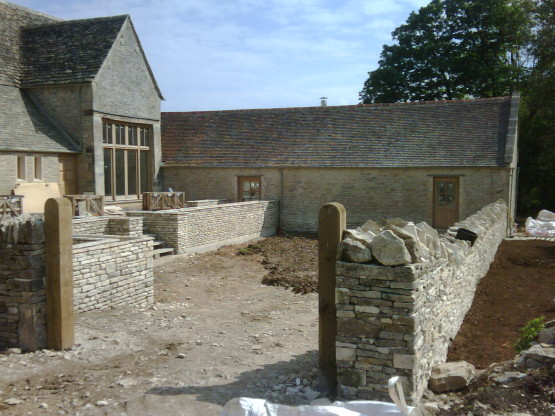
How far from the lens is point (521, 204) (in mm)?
30297

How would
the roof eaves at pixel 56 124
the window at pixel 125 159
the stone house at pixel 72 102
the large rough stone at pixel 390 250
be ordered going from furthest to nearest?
the window at pixel 125 159 < the roof eaves at pixel 56 124 < the stone house at pixel 72 102 < the large rough stone at pixel 390 250

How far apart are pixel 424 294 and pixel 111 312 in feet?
21.2

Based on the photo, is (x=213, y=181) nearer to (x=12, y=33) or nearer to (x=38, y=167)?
(x=38, y=167)

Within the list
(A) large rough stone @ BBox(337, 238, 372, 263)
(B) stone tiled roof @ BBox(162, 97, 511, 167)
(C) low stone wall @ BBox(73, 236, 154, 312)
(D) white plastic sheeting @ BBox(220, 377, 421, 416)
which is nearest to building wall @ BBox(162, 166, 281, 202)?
(B) stone tiled roof @ BBox(162, 97, 511, 167)

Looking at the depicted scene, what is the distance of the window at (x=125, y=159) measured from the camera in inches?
817

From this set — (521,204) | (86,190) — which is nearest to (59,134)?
(86,190)

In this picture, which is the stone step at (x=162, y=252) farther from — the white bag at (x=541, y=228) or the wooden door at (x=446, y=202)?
the white bag at (x=541, y=228)

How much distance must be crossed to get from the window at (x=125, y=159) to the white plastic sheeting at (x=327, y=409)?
1735 cm

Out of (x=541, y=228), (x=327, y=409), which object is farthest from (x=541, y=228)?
(x=327, y=409)

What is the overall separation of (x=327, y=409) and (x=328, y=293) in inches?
70.7

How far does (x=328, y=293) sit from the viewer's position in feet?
20.3

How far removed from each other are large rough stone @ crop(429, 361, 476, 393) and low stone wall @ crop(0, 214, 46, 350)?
5.67 meters

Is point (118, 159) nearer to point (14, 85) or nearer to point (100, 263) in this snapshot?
point (14, 85)

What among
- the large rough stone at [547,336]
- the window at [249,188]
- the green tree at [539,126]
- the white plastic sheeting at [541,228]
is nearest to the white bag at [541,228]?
the white plastic sheeting at [541,228]
